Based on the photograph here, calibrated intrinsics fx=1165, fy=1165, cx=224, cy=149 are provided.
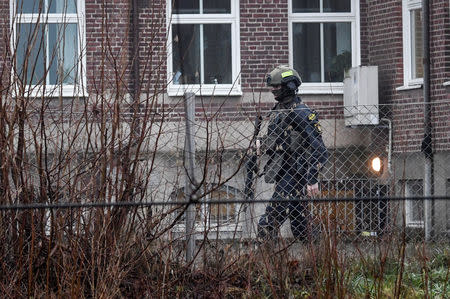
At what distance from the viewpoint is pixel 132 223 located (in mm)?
7324

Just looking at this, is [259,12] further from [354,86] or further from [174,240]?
[174,240]

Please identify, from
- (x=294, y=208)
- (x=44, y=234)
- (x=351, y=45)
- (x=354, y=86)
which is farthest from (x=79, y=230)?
(x=351, y=45)

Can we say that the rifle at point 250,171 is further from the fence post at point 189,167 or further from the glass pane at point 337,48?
the glass pane at point 337,48

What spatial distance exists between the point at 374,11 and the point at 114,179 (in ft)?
34.9

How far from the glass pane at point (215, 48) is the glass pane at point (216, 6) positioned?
226 mm

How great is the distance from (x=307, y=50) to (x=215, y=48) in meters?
1.43

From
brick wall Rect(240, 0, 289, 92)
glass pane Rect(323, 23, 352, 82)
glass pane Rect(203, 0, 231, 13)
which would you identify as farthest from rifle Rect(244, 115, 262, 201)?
glass pane Rect(323, 23, 352, 82)

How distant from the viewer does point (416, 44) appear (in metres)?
16.6

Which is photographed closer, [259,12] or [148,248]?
[148,248]

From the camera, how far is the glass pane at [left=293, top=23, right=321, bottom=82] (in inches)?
702

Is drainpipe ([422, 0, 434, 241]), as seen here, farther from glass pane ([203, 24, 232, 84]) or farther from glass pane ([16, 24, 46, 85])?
glass pane ([16, 24, 46, 85])

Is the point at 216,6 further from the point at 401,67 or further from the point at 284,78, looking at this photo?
the point at 284,78

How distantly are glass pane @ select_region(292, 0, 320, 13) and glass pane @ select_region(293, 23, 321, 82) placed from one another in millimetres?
221

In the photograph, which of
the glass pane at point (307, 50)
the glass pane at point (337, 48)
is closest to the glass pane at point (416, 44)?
the glass pane at point (337, 48)
